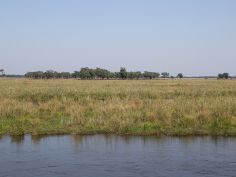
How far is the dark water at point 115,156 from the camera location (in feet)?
40.1

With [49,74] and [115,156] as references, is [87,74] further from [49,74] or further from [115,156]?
[115,156]

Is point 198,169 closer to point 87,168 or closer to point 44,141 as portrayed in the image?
point 87,168

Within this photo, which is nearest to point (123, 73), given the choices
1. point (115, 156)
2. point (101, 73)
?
point (101, 73)

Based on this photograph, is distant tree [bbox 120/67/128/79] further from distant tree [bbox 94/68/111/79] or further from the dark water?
the dark water

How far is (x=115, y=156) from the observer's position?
1449 centimetres

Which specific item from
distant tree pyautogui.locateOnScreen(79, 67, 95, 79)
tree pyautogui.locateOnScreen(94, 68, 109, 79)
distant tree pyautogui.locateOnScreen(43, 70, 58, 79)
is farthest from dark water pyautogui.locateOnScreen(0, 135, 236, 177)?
distant tree pyautogui.locateOnScreen(43, 70, 58, 79)

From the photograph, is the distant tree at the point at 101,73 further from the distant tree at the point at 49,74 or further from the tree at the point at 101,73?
the distant tree at the point at 49,74

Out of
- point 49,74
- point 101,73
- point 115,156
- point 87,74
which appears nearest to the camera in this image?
point 115,156

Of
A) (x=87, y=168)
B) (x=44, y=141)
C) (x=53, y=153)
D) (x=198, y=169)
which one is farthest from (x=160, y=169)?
(x=44, y=141)

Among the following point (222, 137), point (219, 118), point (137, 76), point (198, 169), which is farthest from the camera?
point (137, 76)

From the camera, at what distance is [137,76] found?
597 feet

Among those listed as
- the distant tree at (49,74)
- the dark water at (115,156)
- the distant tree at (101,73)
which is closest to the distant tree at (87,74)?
the distant tree at (101,73)

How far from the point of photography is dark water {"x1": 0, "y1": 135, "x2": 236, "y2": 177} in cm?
Answer: 1223

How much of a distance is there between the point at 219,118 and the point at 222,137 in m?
2.90
